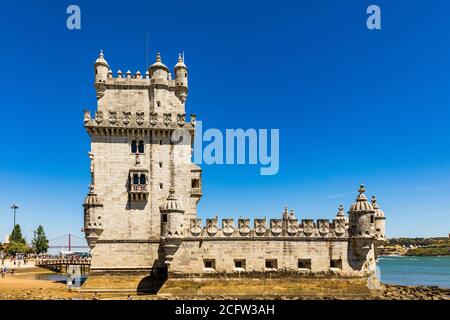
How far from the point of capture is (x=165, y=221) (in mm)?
31016

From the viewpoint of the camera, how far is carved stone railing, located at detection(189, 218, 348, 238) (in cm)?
3138

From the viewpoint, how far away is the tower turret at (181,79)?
35.6 metres

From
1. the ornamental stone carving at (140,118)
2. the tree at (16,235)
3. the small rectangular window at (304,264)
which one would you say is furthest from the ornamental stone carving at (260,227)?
the tree at (16,235)

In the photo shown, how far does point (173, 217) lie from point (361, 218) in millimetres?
15777

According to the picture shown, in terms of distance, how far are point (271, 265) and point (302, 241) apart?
3.33 metres

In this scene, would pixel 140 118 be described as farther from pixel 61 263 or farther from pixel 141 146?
pixel 61 263

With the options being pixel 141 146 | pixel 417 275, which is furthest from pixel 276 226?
pixel 417 275

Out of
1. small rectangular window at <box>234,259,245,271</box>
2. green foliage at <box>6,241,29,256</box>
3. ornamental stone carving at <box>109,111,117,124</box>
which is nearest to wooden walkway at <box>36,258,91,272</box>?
green foliage at <box>6,241,29,256</box>

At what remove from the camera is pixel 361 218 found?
102 feet

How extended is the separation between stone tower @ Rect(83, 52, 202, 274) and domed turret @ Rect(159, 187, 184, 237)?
3.46 feet

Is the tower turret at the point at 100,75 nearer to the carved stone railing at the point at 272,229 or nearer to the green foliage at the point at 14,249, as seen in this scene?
the carved stone railing at the point at 272,229

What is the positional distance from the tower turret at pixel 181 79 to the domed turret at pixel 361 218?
60.6 ft

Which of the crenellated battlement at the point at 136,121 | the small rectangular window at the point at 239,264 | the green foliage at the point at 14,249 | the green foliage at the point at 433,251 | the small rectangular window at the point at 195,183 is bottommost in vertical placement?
the green foliage at the point at 433,251

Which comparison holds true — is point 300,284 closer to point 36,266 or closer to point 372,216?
point 372,216
